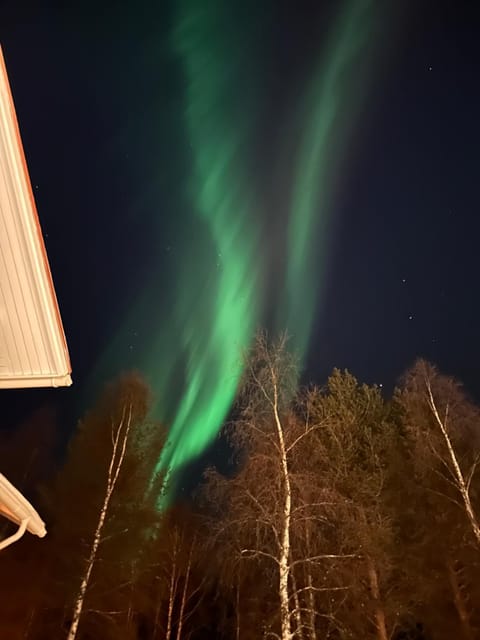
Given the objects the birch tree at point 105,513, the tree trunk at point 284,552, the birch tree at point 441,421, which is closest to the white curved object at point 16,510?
the tree trunk at point 284,552

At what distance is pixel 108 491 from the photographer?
1143 cm

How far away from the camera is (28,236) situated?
4473mm

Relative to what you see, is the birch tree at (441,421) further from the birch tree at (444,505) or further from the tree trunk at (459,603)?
the tree trunk at (459,603)

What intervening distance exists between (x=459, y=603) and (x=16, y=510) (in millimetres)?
12133

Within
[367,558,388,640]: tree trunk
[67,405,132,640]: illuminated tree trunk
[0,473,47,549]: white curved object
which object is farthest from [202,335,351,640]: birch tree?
[0,473,47,549]: white curved object

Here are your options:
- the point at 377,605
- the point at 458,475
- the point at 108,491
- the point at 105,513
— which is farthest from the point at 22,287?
the point at 377,605

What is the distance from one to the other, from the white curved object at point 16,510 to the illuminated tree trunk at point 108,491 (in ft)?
16.5

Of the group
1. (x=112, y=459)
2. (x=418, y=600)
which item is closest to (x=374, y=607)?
(x=418, y=600)

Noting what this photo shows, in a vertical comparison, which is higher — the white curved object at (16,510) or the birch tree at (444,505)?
the white curved object at (16,510)

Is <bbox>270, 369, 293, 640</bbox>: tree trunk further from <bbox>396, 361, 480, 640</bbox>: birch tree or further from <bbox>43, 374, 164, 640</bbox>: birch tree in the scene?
<bbox>43, 374, 164, 640</bbox>: birch tree

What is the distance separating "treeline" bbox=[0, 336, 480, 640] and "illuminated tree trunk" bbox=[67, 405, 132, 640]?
0.19ft

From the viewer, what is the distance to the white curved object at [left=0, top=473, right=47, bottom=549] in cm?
454

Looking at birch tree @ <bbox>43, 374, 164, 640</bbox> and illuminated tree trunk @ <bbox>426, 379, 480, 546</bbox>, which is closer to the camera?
illuminated tree trunk @ <bbox>426, 379, 480, 546</bbox>

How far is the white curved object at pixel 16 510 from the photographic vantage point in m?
4.54
